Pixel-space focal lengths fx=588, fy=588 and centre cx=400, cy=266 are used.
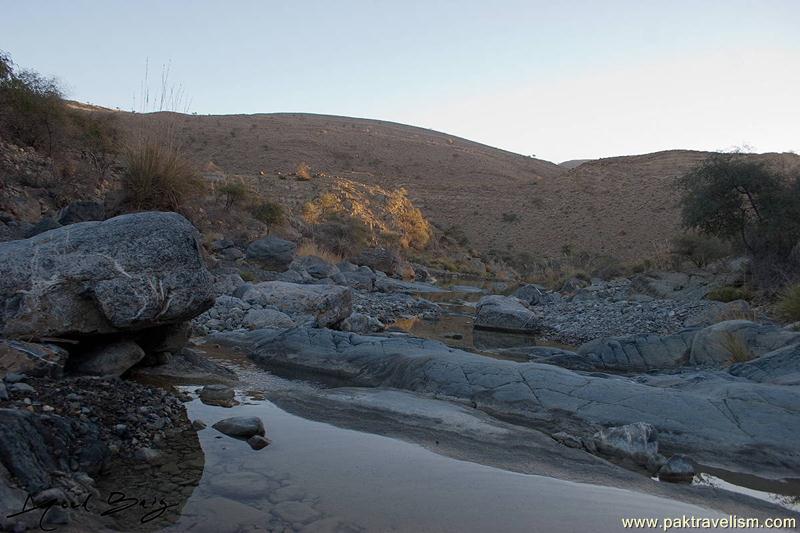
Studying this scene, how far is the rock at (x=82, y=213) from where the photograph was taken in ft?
39.5

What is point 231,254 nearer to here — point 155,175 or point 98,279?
point 155,175

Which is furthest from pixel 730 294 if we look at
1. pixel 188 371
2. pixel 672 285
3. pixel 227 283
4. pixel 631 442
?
pixel 188 371

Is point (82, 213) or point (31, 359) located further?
point (82, 213)

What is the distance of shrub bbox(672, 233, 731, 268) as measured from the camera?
1928 centimetres

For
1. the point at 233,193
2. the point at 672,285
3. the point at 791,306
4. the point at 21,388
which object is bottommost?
the point at 21,388

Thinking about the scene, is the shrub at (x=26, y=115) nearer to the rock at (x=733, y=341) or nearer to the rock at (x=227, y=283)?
the rock at (x=227, y=283)

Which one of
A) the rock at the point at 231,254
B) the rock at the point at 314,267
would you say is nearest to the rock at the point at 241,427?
the rock at the point at 231,254

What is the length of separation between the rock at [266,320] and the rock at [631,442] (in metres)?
6.42

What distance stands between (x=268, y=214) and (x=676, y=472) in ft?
65.2

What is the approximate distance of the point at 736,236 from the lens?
16.0 meters

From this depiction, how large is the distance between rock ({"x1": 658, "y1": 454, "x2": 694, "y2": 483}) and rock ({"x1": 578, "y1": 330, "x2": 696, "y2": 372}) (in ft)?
15.4

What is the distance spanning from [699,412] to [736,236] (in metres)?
12.6

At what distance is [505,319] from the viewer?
1324 cm

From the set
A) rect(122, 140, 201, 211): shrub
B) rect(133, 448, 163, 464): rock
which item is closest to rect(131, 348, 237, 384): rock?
rect(133, 448, 163, 464): rock
